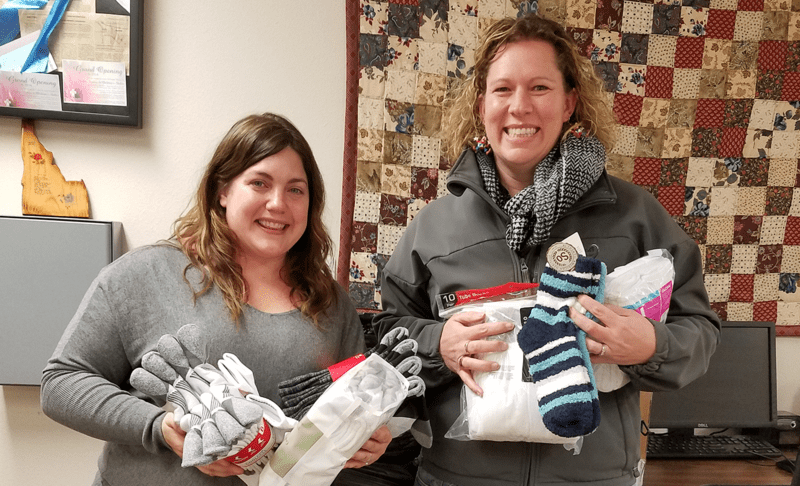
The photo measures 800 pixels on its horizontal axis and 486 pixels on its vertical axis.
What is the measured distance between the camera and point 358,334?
1.26 m

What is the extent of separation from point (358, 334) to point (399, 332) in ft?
0.66

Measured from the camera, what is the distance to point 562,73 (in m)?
1.19

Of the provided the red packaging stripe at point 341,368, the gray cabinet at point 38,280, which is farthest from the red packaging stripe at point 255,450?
the gray cabinet at point 38,280

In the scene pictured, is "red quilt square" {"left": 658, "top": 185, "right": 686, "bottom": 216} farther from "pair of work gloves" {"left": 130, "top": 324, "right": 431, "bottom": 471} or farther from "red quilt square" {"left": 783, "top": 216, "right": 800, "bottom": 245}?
"pair of work gloves" {"left": 130, "top": 324, "right": 431, "bottom": 471}

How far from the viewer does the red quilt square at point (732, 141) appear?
6.15 feet

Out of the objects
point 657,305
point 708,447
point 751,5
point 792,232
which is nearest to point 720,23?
point 751,5

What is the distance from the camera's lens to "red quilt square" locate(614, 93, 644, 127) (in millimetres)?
1857

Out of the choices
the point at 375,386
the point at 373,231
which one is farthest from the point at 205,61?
the point at 375,386

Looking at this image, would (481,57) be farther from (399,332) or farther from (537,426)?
(537,426)

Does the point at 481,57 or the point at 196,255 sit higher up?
the point at 481,57

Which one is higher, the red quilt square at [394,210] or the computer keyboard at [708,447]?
the red quilt square at [394,210]

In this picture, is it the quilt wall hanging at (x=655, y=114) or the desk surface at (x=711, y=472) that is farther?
the quilt wall hanging at (x=655, y=114)

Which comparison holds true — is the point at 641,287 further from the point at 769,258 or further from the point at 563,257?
the point at 769,258

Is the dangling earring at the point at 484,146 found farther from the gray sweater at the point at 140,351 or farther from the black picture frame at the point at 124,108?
the black picture frame at the point at 124,108
